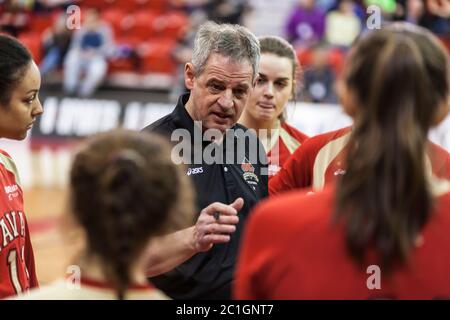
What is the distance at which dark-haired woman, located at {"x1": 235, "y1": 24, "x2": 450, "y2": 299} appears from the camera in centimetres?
176

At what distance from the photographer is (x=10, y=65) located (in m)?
3.23

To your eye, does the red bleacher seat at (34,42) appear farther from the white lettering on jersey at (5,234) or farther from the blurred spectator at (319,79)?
the white lettering on jersey at (5,234)

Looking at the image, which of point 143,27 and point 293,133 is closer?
point 293,133

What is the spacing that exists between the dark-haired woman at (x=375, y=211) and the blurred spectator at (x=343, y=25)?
38.0 feet

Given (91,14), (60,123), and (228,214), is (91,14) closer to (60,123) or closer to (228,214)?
(60,123)

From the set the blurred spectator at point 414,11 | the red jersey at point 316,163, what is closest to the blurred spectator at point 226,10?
the blurred spectator at point 414,11

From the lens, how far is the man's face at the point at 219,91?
3.53m

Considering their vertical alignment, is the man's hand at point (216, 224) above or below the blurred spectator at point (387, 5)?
below

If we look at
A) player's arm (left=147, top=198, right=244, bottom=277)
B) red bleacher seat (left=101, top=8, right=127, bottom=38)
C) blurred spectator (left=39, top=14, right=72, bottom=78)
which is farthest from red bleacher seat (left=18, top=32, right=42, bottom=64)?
player's arm (left=147, top=198, right=244, bottom=277)

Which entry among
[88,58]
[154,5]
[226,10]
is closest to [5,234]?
[226,10]

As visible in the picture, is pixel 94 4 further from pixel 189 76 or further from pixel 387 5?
pixel 189 76

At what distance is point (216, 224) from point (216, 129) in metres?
0.86

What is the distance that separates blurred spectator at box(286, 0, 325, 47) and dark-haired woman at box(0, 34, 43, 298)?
10514 millimetres

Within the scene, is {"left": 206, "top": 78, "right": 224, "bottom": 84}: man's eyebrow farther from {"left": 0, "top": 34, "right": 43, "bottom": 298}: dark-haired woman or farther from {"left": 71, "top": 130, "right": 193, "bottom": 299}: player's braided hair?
{"left": 71, "top": 130, "right": 193, "bottom": 299}: player's braided hair
